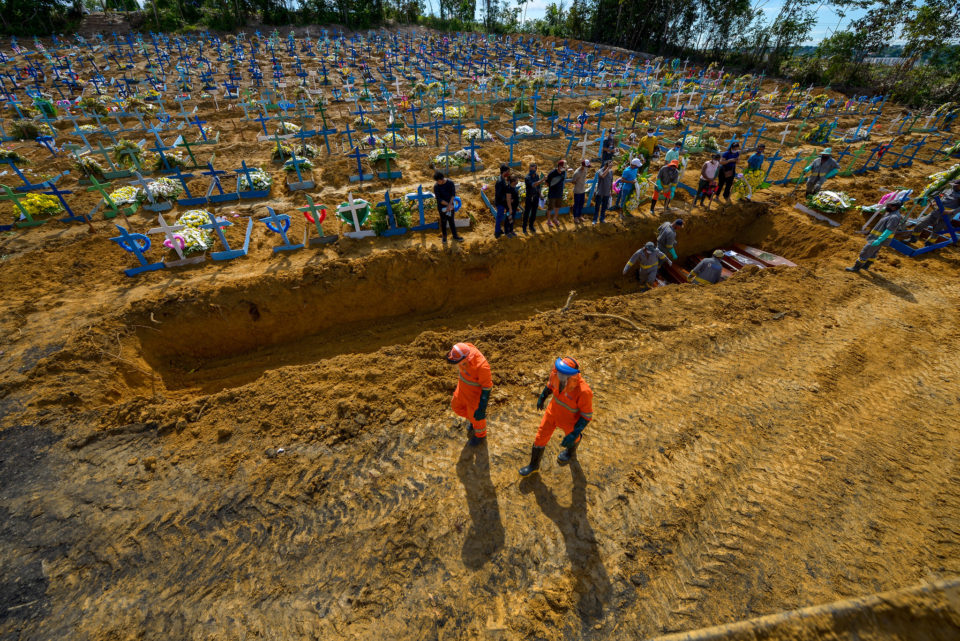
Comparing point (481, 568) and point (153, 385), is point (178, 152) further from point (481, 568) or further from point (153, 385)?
point (481, 568)

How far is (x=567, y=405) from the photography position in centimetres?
415

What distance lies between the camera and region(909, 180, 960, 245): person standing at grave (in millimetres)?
9164

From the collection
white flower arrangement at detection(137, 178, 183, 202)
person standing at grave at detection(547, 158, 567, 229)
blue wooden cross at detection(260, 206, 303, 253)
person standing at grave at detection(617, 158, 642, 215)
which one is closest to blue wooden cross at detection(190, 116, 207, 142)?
white flower arrangement at detection(137, 178, 183, 202)

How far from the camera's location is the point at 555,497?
4.48 m

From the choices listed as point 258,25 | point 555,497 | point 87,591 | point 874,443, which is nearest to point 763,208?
point 874,443

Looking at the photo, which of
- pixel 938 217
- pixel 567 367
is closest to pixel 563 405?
pixel 567 367

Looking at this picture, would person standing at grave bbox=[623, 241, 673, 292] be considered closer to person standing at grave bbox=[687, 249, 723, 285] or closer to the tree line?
person standing at grave bbox=[687, 249, 723, 285]

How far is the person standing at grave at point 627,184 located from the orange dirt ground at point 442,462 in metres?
3.42

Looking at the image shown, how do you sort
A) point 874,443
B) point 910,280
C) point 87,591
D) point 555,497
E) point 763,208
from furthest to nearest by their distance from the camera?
1. point 763,208
2. point 910,280
3. point 874,443
4. point 555,497
5. point 87,591

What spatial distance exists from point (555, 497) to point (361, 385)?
130 inches

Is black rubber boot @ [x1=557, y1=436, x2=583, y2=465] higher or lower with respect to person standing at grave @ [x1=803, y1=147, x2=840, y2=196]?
lower

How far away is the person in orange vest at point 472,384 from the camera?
424 centimetres

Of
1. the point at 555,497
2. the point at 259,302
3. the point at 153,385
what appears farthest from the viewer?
the point at 259,302

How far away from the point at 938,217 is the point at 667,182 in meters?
6.43
